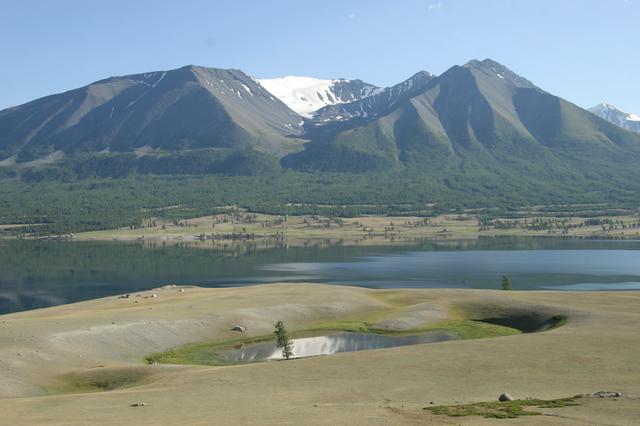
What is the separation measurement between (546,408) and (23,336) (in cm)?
5213

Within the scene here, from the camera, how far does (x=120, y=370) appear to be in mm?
63344

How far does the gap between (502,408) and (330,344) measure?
151ft

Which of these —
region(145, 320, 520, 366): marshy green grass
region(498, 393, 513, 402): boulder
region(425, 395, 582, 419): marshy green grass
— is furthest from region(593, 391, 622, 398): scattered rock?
region(145, 320, 520, 366): marshy green grass

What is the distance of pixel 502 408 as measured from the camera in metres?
41.9

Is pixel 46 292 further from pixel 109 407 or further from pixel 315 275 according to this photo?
pixel 109 407

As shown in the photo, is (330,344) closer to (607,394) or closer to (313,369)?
(313,369)

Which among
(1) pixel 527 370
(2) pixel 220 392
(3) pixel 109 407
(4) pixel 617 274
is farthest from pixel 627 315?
(4) pixel 617 274

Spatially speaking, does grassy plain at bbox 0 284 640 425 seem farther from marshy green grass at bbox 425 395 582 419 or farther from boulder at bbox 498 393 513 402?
boulder at bbox 498 393 513 402

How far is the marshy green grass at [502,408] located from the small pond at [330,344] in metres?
39.0

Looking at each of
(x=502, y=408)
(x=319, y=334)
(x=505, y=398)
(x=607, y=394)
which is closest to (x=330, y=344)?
(x=319, y=334)

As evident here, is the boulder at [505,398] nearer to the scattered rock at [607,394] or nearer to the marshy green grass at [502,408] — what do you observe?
the marshy green grass at [502,408]

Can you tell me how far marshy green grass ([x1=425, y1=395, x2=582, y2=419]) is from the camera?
40281mm

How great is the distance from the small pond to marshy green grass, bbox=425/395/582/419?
39013mm

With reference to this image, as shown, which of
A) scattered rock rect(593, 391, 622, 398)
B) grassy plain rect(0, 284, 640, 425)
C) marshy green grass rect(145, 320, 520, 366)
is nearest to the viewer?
grassy plain rect(0, 284, 640, 425)
